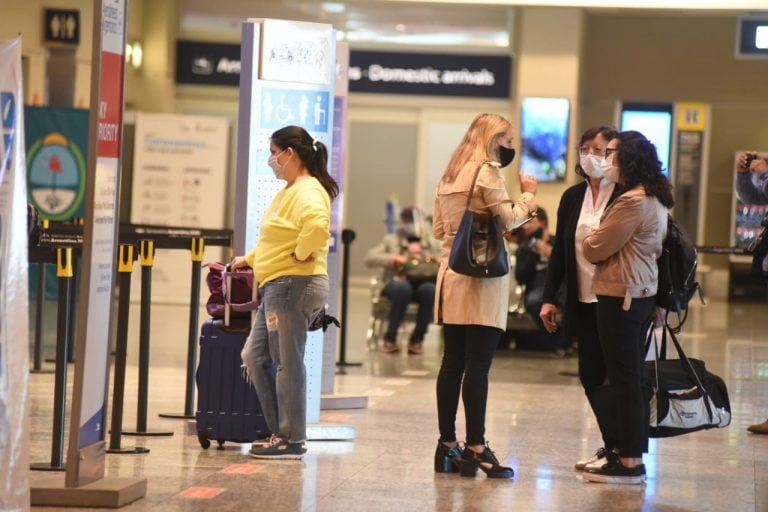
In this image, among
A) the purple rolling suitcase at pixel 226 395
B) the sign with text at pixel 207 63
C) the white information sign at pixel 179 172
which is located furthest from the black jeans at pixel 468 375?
the sign with text at pixel 207 63

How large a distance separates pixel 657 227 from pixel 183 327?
26.5 feet

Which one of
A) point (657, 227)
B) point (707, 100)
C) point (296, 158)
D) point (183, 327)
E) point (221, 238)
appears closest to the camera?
point (657, 227)

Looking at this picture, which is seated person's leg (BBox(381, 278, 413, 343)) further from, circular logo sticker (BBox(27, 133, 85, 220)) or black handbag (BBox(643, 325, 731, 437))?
black handbag (BBox(643, 325, 731, 437))

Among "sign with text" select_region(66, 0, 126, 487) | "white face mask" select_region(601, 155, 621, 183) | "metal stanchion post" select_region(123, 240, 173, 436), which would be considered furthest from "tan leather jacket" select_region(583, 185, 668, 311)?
"metal stanchion post" select_region(123, 240, 173, 436)

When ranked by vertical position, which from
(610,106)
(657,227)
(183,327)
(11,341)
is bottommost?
(183,327)

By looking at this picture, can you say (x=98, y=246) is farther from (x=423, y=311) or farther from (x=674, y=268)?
(x=423, y=311)

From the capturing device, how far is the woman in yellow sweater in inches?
231

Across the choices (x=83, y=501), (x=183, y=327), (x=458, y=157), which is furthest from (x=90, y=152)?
(x=183, y=327)

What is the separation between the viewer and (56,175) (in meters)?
14.9

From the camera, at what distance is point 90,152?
4836 millimetres

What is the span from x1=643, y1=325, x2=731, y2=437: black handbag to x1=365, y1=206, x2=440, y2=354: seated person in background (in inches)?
207

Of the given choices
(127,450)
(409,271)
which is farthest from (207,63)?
(127,450)

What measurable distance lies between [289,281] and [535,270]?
19.4 ft

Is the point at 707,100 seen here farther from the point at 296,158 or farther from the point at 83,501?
the point at 83,501
